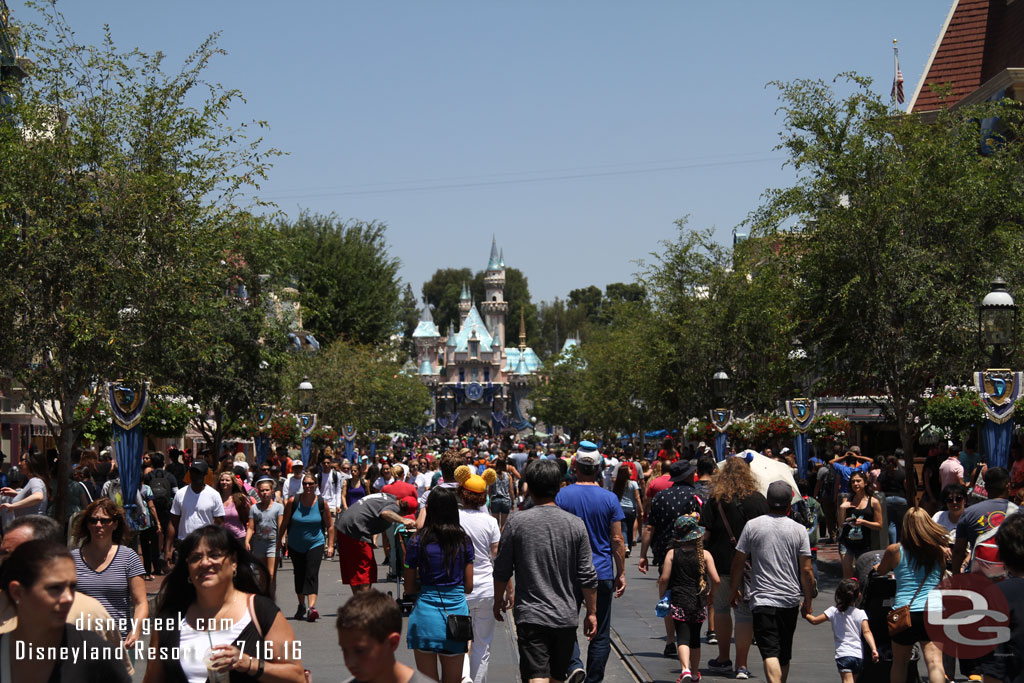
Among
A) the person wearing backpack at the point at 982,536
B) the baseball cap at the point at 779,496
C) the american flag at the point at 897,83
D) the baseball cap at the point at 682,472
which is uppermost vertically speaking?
the american flag at the point at 897,83

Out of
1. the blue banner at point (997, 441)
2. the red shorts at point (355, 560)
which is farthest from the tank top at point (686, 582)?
the blue banner at point (997, 441)

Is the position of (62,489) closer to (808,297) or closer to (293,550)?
(293,550)

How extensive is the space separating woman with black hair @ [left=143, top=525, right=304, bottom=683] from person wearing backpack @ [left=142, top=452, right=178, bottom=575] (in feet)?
42.2

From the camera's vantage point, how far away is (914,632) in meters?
7.62

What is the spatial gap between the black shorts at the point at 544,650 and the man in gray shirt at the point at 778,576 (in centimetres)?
166

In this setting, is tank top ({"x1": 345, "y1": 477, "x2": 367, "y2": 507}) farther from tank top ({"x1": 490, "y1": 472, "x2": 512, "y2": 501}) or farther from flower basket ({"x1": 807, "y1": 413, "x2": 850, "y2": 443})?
flower basket ({"x1": 807, "y1": 413, "x2": 850, "y2": 443})

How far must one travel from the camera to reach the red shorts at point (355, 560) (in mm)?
12359

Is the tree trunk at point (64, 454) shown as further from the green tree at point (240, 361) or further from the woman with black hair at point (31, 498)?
the green tree at point (240, 361)

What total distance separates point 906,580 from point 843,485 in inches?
521

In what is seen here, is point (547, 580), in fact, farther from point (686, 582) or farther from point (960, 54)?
point (960, 54)

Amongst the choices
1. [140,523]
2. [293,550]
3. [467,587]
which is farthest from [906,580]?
[140,523]

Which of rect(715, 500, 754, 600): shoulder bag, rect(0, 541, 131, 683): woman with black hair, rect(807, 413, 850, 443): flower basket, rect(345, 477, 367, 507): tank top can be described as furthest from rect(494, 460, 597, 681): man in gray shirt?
rect(807, 413, 850, 443): flower basket

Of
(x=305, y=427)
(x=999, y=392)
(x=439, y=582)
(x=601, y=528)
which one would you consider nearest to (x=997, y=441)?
(x=999, y=392)

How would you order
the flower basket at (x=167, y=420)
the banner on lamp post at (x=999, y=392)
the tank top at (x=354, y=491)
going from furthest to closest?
the flower basket at (x=167, y=420), the tank top at (x=354, y=491), the banner on lamp post at (x=999, y=392)
